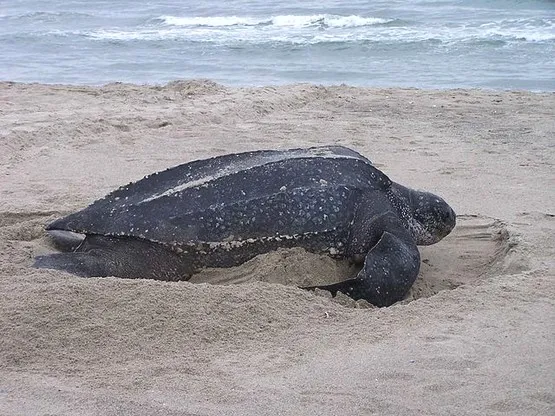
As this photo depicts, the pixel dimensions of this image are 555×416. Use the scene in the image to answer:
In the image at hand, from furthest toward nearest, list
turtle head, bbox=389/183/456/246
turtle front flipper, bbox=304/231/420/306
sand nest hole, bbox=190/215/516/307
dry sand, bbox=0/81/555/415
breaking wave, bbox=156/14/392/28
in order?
breaking wave, bbox=156/14/392/28
turtle head, bbox=389/183/456/246
sand nest hole, bbox=190/215/516/307
turtle front flipper, bbox=304/231/420/306
dry sand, bbox=0/81/555/415

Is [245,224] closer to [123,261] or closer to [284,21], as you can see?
[123,261]

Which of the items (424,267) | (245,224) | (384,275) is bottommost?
(424,267)

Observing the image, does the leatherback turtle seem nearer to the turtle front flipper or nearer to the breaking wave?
the turtle front flipper

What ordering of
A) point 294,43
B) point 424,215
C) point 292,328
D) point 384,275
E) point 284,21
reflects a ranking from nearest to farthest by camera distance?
point 292,328
point 384,275
point 424,215
point 294,43
point 284,21

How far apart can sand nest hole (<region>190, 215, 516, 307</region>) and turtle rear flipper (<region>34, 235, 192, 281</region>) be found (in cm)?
11

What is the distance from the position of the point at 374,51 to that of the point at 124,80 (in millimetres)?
3502

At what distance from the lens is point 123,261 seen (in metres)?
2.98

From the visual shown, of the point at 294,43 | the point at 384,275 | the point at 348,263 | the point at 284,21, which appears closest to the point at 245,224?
the point at 348,263

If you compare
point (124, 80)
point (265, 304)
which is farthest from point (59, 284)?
point (124, 80)

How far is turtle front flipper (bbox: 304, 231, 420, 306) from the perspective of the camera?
9.32 ft

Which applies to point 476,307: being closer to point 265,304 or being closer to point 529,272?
point 529,272

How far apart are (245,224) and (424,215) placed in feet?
2.94

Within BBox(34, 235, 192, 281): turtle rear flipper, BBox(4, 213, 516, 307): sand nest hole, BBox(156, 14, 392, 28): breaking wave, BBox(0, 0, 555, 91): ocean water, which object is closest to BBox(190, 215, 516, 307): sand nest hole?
BBox(4, 213, 516, 307): sand nest hole

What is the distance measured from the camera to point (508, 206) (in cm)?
391
